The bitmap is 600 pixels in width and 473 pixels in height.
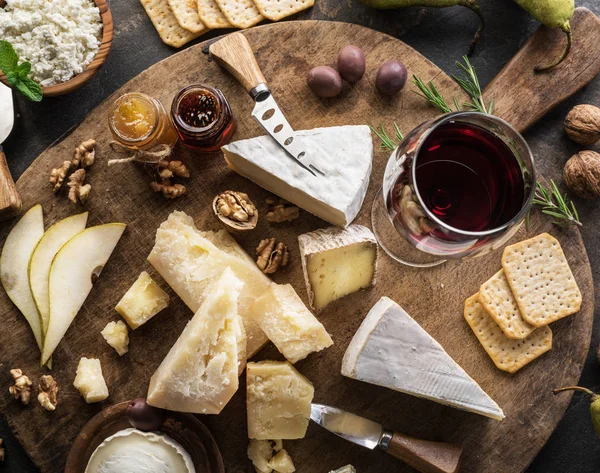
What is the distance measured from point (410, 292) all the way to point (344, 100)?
707 millimetres

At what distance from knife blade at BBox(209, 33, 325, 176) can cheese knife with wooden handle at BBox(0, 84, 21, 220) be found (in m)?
0.77

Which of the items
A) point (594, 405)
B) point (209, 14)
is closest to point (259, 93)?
point (209, 14)

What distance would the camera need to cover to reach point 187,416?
1.84 m

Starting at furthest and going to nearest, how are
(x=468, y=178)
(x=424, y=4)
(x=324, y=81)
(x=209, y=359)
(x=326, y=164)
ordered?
(x=424, y=4)
(x=324, y=81)
(x=326, y=164)
(x=209, y=359)
(x=468, y=178)

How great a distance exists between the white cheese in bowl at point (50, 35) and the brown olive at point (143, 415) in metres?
1.11

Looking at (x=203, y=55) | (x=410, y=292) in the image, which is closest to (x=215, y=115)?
(x=203, y=55)

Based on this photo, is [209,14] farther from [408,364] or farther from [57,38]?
[408,364]

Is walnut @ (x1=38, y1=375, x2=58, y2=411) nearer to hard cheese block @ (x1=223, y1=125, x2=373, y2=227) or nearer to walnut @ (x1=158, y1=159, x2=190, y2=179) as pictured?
walnut @ (x1=158, y1=159, x2=190, y2=179)

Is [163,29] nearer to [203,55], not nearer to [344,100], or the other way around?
[203,55]

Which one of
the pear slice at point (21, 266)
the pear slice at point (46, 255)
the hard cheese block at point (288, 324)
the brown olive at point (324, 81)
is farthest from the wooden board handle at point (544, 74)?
the pear slice at point (21, 266)

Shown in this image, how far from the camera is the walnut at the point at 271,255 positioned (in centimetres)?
190

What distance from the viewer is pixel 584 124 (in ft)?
6.48

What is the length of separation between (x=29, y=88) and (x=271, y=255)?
96 cm

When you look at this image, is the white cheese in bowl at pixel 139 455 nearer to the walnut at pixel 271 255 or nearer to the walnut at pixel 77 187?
the walnut at pixel 271 255
